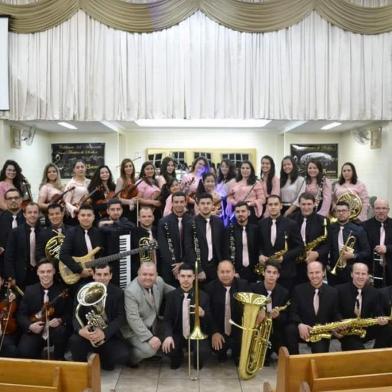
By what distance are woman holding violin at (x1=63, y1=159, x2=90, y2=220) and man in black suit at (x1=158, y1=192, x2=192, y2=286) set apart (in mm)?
1180

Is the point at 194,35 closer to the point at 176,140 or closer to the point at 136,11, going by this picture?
the point at 136,11

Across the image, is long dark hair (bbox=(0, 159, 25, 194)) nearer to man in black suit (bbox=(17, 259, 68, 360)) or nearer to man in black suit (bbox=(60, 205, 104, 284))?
man in black suit (bbox=(60, 205, 104, 284))

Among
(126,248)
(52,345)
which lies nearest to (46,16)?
(126,248)

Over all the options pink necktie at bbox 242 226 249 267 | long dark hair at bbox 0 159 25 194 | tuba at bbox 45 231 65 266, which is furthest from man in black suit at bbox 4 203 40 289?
pink necktie at bbox 242 226 249 267

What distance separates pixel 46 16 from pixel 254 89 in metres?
2.91

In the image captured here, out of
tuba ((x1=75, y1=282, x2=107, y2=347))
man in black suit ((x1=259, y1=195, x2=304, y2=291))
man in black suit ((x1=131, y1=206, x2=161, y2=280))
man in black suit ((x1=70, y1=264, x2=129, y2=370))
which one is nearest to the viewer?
tuba ((x1=75, y1=282, x2=107, y2=347))

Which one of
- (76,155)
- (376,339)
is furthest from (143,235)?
(76,155)

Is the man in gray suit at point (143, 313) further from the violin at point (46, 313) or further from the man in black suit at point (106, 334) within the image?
the violin at point (46, 313)

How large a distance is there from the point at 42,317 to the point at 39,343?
0.68 feet

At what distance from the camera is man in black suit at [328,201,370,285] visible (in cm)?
448

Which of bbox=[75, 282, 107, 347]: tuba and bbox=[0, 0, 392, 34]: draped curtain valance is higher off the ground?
bbox=[0, 0, 392, 34]: draped curtain valance

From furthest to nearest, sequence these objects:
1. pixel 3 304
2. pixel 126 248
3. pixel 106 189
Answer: pixel 106 189, pixel 126 248, pixel 3 304

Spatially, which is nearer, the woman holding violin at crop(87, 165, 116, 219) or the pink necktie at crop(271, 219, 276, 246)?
the pink necktie at crop(271, 219, 276, 246)

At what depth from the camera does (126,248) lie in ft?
14.2
